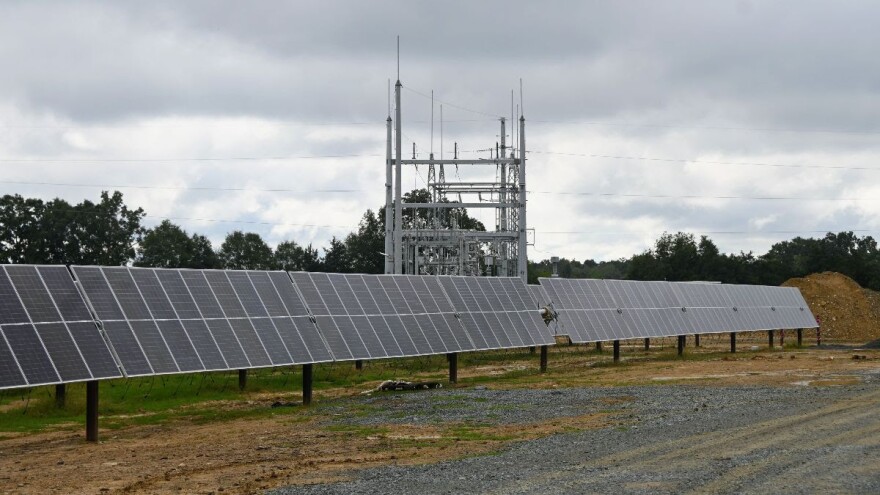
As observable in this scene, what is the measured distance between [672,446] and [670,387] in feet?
46.9

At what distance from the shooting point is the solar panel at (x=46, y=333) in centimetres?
2211

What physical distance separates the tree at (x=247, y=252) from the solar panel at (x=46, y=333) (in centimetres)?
8731

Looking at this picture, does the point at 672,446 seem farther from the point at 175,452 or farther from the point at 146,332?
the point at 146,332

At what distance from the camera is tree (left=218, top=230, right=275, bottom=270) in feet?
370

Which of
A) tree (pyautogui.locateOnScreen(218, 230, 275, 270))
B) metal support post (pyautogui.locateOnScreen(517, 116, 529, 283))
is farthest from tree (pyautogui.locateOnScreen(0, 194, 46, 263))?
metal support post (pyautogui.locateOnScreen(517, 116, 529, 283))

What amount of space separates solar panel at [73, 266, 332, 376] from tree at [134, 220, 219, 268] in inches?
2689

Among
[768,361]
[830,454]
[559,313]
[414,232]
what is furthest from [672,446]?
[414,232]

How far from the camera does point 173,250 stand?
101 m

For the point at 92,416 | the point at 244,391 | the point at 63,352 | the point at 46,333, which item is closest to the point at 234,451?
the point at 92,416

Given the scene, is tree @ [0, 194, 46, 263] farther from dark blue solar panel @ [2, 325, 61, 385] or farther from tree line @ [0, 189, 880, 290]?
dark blue solar panel @ [2, 325, 61, 385]

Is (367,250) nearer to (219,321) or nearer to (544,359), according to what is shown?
(544,359)

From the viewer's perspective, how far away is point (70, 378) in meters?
22.5

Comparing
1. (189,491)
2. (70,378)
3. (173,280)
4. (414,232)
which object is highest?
(414,232)

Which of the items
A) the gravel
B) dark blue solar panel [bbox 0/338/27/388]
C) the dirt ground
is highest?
dark blue solar panel [bbox 0/338/27/388]
